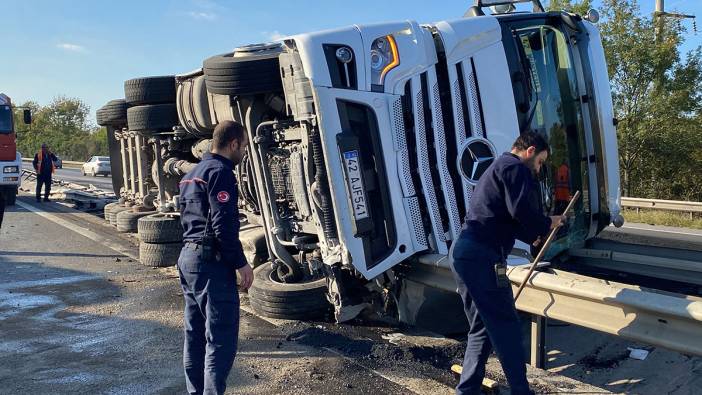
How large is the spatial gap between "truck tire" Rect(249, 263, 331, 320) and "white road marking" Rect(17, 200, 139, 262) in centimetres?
370

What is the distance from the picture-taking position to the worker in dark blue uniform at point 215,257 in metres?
3.14

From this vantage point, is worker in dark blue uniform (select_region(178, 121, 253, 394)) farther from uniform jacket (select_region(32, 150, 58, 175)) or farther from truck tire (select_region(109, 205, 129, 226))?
uniform jacket (select_region(32, 150, 58, 175))

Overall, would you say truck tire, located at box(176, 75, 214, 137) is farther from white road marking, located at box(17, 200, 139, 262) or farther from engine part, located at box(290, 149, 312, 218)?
white road marking, located at box(17, 200, 139, 262)

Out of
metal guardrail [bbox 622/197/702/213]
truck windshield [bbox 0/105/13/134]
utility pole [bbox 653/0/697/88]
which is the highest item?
utility pole [bbox 653/0/697/88]

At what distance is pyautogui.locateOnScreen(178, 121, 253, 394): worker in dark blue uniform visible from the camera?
314cm

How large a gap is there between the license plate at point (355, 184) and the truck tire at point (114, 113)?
20.9 ft

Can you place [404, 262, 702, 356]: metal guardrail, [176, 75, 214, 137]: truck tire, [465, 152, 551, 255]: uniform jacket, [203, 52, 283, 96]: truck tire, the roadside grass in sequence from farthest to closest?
1. the roadside grass
2. [176, 75, 214, 137]: truck tire
3. [203, 52, 283, 96]: truck tire
4. [465, 152, 551, 255]: uniform jacket
5. [404, 262, 702, 356]: metal guardrail

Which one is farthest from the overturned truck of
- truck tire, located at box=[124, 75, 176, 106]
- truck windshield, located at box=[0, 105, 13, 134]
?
truck windshield, located at box=[0, 105, 13, 134]

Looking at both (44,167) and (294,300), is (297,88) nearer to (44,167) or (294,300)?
(294,300)

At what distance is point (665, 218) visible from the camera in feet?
45.6

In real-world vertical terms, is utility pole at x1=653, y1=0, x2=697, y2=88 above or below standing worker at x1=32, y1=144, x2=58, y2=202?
above

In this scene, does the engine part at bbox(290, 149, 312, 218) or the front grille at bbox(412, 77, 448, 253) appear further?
the engine part at bbox(290, 149, 312, 218)

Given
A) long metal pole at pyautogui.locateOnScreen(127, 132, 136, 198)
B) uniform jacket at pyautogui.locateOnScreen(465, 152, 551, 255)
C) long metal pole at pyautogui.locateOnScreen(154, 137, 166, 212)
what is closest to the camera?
uniform jacket at pyautogui.locateOnScreen(465, 152, 551, 255)

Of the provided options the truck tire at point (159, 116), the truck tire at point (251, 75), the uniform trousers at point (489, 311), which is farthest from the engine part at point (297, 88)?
the truck tire at point (159, 116)
